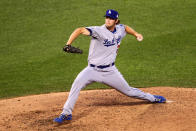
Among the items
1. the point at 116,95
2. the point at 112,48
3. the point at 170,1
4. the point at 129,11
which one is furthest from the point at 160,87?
the point at 170,1

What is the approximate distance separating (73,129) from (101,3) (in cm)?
914

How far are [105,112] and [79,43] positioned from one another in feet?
17.9

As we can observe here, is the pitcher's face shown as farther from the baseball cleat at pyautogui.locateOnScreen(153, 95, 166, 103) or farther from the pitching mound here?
the baseball cleat at pyautogui.locateOnScreen(153, 95, 166, 103)

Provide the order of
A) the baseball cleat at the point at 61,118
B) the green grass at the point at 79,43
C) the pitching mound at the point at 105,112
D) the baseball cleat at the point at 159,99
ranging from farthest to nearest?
1. the green grass at the point at 79,43
2. the baseball cleat at the point at 159,99
3. the baseball cleat at the point at 61,118
4. the pitching mound at the point at 105,112

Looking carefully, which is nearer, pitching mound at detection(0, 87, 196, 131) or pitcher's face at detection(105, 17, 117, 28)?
pitching mound at detection(0, 87, 196, 131)

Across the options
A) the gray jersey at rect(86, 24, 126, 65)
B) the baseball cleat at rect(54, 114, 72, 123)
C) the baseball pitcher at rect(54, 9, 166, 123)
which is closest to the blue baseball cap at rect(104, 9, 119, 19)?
the baseball pitcher at rect(54, 9, 166, 123)

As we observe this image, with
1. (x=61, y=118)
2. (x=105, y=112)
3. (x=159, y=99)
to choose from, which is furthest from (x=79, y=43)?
(x=61, y=118)

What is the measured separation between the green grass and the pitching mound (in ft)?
2.98

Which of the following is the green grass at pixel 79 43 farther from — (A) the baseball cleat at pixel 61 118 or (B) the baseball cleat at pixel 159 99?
(A) the baseball cleat at pixel 61 118

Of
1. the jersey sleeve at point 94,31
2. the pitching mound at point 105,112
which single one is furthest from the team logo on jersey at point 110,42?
the pitching mound at point 105,112

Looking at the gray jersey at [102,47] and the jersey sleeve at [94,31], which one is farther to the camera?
the gray jersey at [102,47]

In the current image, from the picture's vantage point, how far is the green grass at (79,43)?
10.0m

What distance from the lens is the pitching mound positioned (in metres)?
6.66

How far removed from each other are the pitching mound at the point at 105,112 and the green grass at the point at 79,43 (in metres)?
0.91
